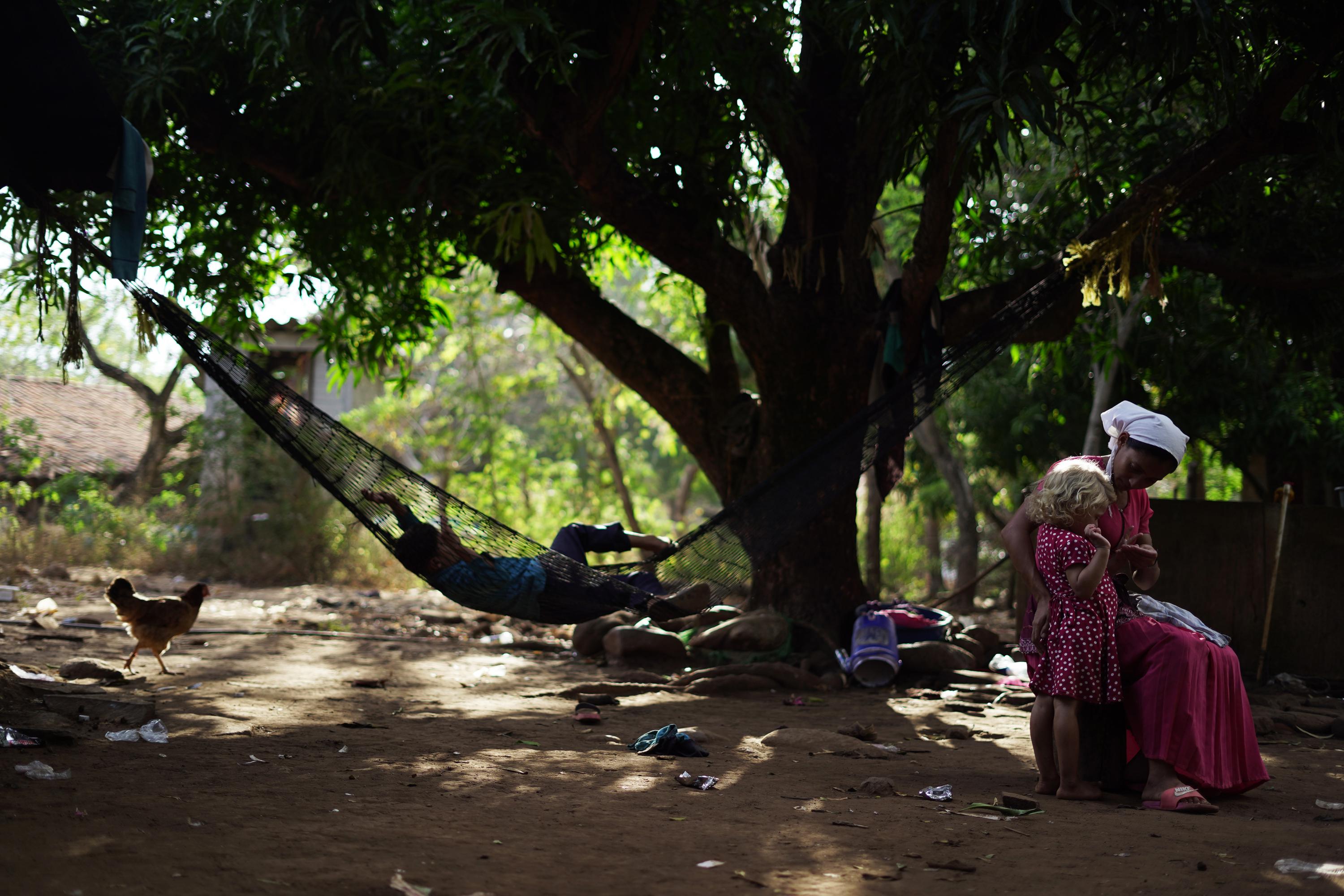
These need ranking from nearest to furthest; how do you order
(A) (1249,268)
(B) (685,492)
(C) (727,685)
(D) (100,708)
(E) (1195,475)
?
(D) (100,708) → (C) (727,685) → (A) (1249,268) → (E) (1195,475) → (B) (685,492)

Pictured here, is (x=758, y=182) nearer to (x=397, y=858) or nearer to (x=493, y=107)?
(x=493, y=107)

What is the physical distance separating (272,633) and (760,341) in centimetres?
316

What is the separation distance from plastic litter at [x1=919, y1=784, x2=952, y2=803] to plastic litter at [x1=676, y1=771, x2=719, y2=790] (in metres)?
0.56

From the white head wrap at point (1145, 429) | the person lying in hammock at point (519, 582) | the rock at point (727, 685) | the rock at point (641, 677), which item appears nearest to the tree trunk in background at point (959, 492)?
the rock at point (641, 677)

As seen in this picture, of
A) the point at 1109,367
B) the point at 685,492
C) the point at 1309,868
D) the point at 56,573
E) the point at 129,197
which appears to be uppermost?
the point at 1109,367

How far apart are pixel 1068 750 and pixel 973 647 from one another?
110 inches

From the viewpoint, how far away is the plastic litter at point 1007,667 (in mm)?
5105

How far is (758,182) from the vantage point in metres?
5.69

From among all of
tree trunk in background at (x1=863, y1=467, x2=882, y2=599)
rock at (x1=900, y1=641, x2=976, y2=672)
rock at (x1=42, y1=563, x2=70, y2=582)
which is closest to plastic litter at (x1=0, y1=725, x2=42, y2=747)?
rock at (x1=900, y1=641, x2=976, y2=672)

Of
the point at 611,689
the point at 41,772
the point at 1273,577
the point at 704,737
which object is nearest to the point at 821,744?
the point at 704,737

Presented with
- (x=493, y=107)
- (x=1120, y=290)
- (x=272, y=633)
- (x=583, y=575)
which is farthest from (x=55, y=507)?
(x=1120, y=290)

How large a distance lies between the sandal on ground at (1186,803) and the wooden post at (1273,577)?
2.74m

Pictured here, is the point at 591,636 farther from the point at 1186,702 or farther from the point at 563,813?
the point at 1186,702

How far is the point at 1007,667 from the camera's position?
205 inches
